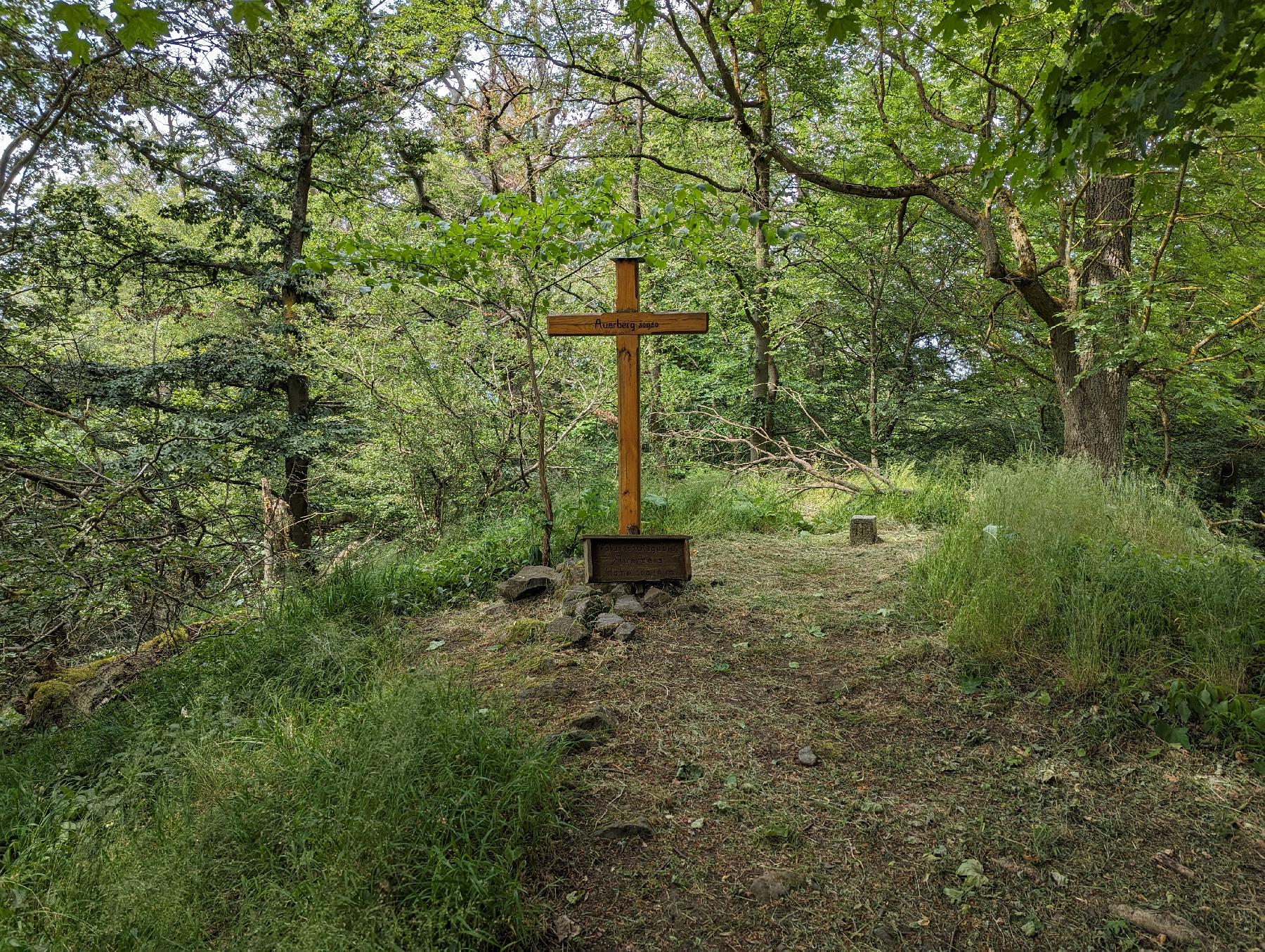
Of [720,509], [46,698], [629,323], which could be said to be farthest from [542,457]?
[46,698]

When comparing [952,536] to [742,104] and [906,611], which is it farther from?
[742,104]

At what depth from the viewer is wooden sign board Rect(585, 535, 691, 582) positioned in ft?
15.9

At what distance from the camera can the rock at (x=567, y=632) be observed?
4.05 meters

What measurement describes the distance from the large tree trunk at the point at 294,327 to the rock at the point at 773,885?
27.0ft

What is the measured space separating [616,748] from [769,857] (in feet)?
2.81

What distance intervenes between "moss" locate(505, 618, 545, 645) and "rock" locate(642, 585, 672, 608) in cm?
77

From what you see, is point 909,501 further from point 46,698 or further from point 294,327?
point 294,327

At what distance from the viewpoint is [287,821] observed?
85.6 inches

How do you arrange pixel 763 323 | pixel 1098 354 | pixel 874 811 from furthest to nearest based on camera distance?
pixel 763 323 → pixel 1098 354 → pixel 874 811

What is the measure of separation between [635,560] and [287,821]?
299 cm

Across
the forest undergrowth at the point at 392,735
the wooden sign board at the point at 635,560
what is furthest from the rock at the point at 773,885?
the wooden sign board at the point at 635,560

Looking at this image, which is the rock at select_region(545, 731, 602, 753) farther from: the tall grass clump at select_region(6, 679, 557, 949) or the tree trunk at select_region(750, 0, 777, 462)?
the tree trunk at select_region(750, 0, 777, 462)

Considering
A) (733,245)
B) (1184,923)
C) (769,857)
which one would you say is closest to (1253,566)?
(1184,923)

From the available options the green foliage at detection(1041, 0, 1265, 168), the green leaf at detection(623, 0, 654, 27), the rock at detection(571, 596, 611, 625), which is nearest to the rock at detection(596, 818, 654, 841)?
the rock at detection(571, 596, 611, 625)
